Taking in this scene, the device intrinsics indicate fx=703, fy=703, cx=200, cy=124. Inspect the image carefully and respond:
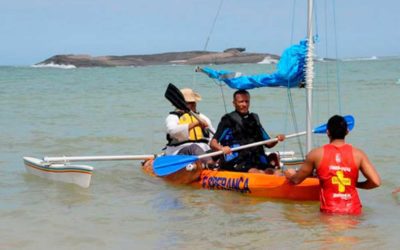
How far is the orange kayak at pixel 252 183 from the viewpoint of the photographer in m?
8.16

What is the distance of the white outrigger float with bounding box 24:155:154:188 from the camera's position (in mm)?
9961

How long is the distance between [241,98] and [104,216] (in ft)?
7.45

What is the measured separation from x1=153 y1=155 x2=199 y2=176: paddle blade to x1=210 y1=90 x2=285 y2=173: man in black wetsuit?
49cm

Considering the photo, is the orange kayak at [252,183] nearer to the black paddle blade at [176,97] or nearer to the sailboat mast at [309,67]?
the sailboat mast at [309,67]

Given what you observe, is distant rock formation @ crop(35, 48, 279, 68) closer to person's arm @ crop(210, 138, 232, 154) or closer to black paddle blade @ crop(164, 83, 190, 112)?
black paddle blade @ crop(164, 83, 190, 112)

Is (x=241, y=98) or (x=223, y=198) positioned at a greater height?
(x=241, y=98)

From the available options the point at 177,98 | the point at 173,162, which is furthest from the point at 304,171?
the point at 177,98

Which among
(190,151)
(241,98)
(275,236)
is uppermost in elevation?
(241,98)

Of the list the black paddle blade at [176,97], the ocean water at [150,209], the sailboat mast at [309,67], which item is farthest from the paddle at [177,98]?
the sailboat mast at [309,67]

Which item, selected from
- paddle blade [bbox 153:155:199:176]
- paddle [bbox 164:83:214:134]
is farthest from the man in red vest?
paddle [bbox 164:83:214:134]

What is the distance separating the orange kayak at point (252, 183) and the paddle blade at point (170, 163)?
0.08m

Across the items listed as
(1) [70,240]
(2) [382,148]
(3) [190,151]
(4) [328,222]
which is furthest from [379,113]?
(1) [70,240]

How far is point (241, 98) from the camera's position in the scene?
8867mm

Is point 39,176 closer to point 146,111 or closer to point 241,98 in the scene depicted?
point 241,98
